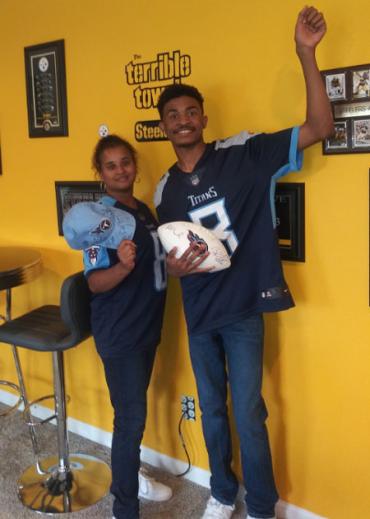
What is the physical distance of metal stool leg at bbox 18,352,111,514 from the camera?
2.07 m

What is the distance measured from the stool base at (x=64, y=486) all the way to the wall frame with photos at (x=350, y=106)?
1.62 meters

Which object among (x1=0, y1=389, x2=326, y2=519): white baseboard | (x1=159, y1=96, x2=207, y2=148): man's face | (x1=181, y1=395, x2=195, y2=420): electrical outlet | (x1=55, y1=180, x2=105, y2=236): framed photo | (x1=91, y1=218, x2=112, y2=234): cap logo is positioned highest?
(x1=159, y1=96, x2=207, y2=148): man's face

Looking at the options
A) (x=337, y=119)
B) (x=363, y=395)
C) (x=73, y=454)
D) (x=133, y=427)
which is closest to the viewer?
(x=337, y=119)

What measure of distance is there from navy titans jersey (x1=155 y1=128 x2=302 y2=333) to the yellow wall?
0.14 m

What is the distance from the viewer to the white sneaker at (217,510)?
1877mm

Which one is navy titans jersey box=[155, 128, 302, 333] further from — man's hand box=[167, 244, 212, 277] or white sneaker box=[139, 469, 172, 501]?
white sneaker box=[139, 469, 172, 501]

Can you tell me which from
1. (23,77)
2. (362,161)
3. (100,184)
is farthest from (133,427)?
(23,77)

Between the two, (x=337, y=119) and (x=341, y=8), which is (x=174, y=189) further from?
(x=341, y=8)

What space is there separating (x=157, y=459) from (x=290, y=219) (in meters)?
1.25

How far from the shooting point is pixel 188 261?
61.7 inches

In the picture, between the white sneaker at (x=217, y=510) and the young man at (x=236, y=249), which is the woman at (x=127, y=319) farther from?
the white sneaker at (x=217, y=510)

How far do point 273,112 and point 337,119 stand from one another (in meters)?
0.22

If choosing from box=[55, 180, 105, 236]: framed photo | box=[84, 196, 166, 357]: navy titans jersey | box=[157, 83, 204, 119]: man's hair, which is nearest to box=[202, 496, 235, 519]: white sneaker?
box=[84, 196, 166, 357]: navy titans jersey

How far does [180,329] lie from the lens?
212 centimetres
